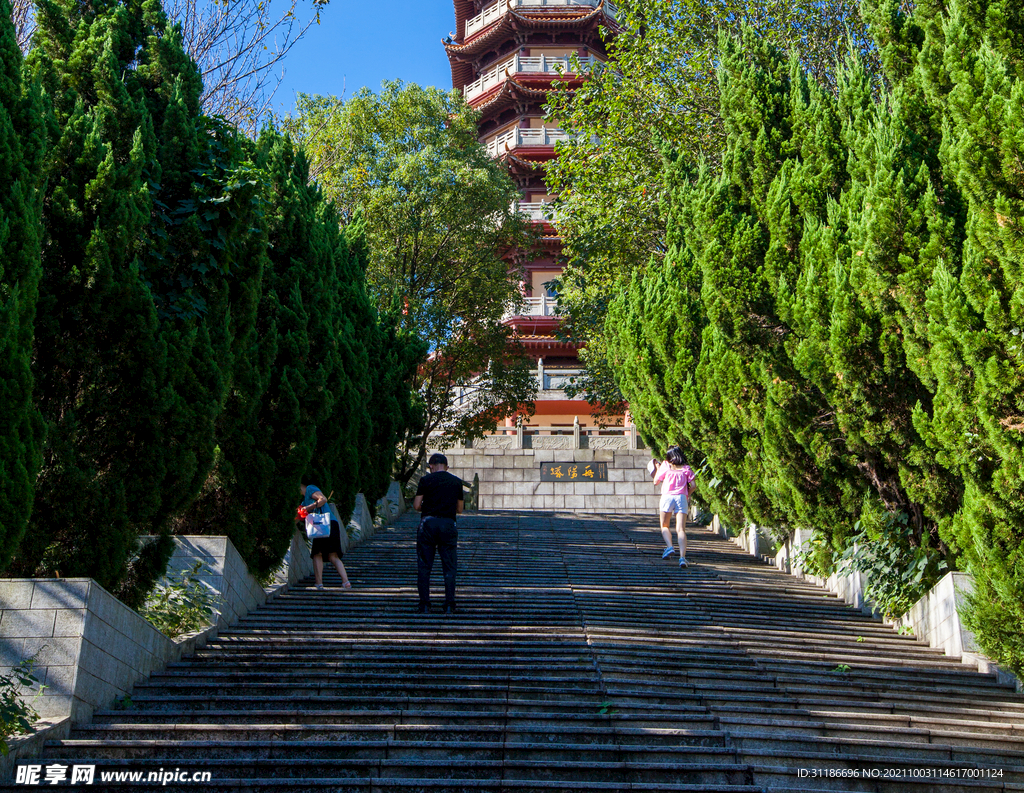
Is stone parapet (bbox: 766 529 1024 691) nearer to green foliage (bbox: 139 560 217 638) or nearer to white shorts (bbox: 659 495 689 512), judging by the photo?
white shorts (bbox: 659 495 689 512)

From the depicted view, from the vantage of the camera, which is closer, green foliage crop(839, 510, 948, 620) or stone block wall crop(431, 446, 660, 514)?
green foliage crop(839, 510, 948, 620)

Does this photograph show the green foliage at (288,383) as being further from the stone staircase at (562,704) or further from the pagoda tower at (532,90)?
the pagoda tower at (532,90)

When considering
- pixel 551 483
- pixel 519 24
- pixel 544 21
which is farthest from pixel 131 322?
pixel 519 24

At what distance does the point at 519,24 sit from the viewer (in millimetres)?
30500

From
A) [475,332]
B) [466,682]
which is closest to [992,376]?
[466,682]

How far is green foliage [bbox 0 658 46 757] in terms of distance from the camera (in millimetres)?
4312

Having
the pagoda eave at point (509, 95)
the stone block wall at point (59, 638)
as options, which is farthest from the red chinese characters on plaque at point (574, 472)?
the stone block wall at point (59, 638)

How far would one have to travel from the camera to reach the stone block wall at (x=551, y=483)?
21.4 metres

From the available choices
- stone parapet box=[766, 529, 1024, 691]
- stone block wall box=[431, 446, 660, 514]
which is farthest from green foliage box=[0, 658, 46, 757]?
stone block wall box=[431, 446, 660, 514]

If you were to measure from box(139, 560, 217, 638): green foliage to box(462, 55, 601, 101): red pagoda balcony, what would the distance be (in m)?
24.7

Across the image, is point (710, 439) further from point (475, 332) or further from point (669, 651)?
point (475, 332)

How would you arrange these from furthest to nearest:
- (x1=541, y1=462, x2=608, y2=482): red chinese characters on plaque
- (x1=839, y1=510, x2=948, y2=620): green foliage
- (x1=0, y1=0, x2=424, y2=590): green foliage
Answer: (x1=541, y1=462, x2=608, y2=482): red chinese characters on plaque, (x1=839, y1=510, x2=948, y2=620): green foliage, (x1=0, y1=0, x2=424, y2=590): green foliage

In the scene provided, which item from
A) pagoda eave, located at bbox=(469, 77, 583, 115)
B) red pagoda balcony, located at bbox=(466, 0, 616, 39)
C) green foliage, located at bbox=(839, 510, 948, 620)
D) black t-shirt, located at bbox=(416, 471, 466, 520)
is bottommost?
green foliage, located at bbox=(839, 510, 948, 620)

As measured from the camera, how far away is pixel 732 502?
12.5 meters
